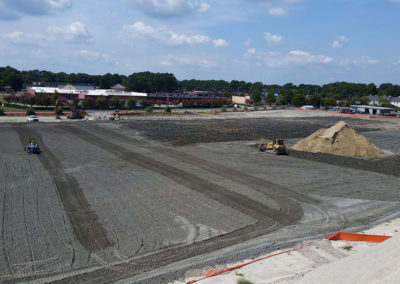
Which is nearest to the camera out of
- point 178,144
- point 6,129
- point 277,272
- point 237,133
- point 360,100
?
point 277,272

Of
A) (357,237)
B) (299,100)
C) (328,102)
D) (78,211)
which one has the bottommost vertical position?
(78,211)

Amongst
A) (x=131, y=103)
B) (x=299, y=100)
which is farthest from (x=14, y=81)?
(x=299, y=100)

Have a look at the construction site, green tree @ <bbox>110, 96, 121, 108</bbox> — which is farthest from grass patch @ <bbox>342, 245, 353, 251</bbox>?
A: green tree @ <bbox>110, 96, 121, 108</bbox>

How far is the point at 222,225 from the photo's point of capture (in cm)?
1575

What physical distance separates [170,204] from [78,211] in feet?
15.5

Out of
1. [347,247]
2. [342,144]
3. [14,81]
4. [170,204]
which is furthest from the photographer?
[14,81]

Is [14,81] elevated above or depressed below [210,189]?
above

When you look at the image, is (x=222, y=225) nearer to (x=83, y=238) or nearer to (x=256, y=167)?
(x=83, y=238)

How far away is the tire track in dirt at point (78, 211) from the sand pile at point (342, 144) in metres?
25.3

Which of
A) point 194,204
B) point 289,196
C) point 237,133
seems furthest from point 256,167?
point 237,133

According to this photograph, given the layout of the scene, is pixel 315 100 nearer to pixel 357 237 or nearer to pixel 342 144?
pixel 342 144

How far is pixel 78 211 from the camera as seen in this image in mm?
16844

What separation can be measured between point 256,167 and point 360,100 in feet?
475

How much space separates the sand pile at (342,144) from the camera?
35.2 m
